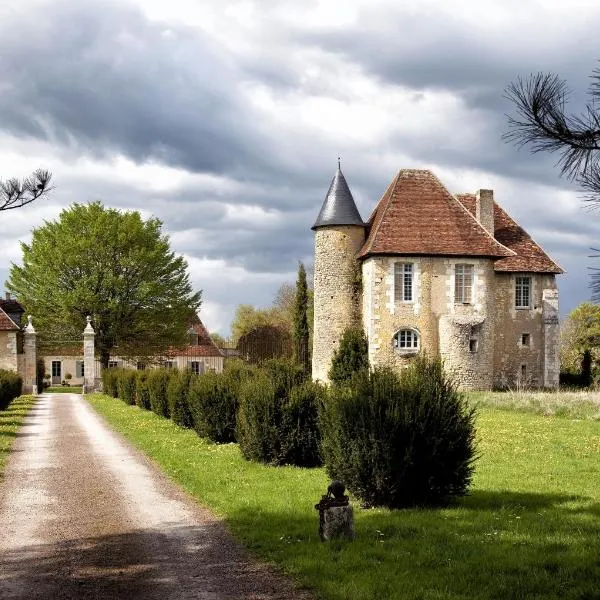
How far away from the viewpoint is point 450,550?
299 inches

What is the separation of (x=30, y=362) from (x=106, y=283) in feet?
21.7

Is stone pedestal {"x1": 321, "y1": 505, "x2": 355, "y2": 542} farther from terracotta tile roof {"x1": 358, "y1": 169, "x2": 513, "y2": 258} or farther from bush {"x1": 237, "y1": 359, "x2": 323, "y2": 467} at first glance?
terracotta tile roof {"x1": 358, "y1": 169, "x2": 513, "y2": 258}

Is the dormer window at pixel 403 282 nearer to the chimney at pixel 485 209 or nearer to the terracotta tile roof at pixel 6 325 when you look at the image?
the chimney at pixel 485 209

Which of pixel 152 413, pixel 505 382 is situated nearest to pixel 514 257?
pixel 505 382

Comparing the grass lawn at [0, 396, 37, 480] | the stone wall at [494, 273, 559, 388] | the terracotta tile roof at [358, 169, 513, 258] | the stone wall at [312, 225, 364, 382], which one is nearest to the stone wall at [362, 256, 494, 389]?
the terracotta tile roof at [358, 169, 513, 258]

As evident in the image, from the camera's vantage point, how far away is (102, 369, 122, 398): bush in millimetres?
38088

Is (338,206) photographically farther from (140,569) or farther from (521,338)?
(140,569)

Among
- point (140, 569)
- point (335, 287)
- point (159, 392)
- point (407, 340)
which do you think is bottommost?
point (140, 569)

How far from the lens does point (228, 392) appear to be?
17.6m

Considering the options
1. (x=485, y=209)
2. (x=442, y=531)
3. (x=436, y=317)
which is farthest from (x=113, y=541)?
(x=485, y=209)

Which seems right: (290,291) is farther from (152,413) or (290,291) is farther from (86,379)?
(152,413)

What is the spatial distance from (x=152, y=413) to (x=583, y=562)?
2125 cm

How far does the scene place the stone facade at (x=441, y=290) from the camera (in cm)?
3481

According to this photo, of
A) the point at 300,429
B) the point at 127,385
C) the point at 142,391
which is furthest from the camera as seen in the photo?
the point at 127,385
